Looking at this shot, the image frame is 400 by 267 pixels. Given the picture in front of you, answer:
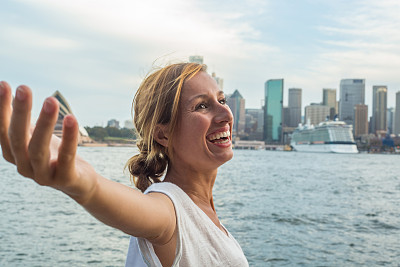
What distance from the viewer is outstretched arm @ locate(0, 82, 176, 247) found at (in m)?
0.60

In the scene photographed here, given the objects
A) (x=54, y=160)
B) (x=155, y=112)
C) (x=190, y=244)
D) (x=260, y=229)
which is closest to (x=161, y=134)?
(x=155, y=112)

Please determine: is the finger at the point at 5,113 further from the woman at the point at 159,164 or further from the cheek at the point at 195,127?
the cheek at the point at 195,127

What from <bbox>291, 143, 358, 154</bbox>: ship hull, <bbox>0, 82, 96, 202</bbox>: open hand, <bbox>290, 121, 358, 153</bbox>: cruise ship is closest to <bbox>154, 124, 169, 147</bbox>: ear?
<bbox>0, 82, 96, 202</bbox>: open hand

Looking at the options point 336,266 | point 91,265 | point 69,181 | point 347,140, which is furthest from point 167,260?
point 347,140

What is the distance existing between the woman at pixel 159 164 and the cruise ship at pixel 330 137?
72.8 meters

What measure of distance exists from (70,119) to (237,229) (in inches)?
537

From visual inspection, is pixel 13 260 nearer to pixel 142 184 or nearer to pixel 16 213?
pixel 16 213

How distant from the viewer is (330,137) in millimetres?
73688

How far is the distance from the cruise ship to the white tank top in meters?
73.0

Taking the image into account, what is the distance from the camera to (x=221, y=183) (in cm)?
2839

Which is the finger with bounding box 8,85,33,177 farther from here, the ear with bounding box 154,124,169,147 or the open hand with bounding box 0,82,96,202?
the ear with bounding box 154,124,169,147

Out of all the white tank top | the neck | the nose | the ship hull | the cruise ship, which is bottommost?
the ship hull

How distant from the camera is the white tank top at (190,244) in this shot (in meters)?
1.11

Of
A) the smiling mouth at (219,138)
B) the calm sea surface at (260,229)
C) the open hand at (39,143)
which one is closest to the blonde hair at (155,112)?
the smiling mouth at (219,138)
